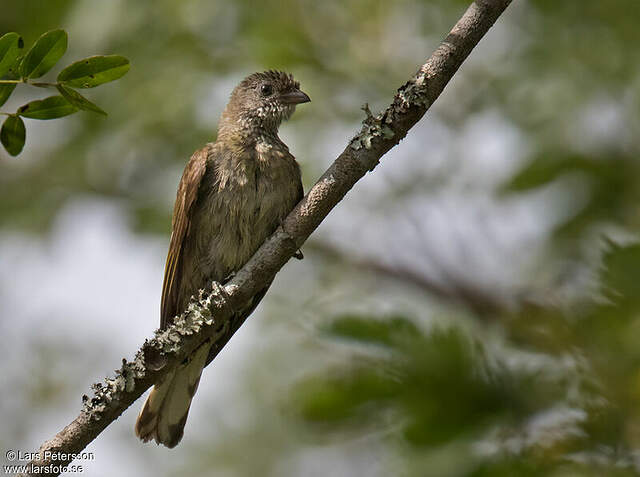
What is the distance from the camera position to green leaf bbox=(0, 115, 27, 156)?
8.88 ft

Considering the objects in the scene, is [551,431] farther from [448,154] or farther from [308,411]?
[448,154]

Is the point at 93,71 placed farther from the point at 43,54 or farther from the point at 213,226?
the point at 213,226

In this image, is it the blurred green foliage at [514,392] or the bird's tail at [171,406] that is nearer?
the blurred green foliage at [514,392]

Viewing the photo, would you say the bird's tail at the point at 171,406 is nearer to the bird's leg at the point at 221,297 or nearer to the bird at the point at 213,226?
the bird at the point at 213,226

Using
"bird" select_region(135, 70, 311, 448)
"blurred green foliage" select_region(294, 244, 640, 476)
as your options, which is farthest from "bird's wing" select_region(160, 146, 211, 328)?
"blurred green foliage" select_region(294, 244, 640, 476)

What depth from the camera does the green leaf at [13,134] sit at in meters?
2.71

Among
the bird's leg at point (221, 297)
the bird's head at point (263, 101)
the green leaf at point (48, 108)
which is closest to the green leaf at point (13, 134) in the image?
the green leaf at point (48, 108)

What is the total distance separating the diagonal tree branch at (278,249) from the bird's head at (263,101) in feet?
6.97

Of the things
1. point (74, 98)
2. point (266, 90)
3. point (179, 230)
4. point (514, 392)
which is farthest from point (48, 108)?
point (266, 90)

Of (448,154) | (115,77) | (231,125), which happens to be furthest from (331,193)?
(448,154)

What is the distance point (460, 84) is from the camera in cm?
634

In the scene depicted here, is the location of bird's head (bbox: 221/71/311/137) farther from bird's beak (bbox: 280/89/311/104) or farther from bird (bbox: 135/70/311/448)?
bird (bbox: 135/70/311/448)

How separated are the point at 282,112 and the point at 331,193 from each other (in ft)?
8.27

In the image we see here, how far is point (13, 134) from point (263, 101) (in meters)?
3.29
